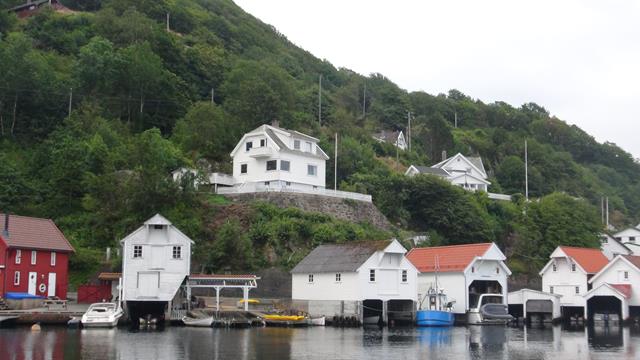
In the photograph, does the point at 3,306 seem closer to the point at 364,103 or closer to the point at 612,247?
the point at 612,247

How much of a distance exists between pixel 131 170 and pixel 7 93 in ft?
57.2

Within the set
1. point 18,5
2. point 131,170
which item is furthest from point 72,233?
point 18,5

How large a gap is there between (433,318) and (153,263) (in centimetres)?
2162

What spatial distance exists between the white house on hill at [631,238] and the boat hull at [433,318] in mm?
46720

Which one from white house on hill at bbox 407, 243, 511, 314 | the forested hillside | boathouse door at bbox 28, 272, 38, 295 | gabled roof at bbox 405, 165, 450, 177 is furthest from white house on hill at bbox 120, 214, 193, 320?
gabled roof at bbox 405, 165, 450, 177

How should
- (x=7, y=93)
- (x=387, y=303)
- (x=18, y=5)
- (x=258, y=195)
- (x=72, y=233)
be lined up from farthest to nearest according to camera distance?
(x=18, y=5)
(x=7, y=93)
(x=258, y=195)
(x=72, y=233)
(x=387, y=303)

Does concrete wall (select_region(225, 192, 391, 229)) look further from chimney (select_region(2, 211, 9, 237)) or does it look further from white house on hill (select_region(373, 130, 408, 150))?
white house on hill (select_region(373, 130, 408, 150))

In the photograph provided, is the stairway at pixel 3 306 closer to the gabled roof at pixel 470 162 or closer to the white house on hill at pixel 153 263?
the white house on hill at pixel 153 263

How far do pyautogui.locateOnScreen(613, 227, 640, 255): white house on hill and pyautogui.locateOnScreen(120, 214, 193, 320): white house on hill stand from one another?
209 ft

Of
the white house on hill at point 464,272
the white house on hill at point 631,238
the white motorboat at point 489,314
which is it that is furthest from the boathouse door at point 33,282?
the white house on hill at point 631,238

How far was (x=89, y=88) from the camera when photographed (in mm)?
86500

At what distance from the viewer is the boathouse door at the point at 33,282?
58.7m

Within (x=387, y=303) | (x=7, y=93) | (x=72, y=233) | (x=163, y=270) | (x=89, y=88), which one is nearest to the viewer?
(x=163, y=270)

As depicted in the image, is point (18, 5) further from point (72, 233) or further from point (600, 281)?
point (600, 281)
